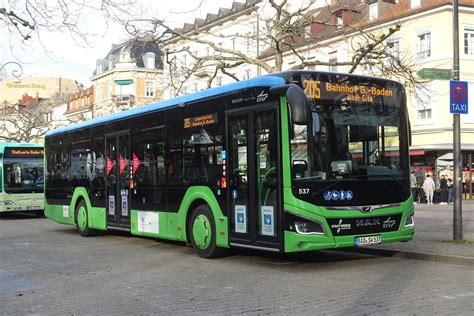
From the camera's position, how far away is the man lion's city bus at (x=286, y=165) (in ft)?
28.1

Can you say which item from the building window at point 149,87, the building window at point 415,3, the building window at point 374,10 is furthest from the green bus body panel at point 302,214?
the building window at point 149,87

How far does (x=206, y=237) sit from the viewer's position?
34.0 feet

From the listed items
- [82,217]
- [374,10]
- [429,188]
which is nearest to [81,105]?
Result: [374,10]

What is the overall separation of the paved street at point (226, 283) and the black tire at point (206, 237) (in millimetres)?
165

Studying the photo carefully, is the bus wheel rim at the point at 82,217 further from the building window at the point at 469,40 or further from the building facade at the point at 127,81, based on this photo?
the building facade at the point at 127,81

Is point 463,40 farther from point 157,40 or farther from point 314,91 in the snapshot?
point 314,91

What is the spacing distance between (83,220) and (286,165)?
28.0 feet

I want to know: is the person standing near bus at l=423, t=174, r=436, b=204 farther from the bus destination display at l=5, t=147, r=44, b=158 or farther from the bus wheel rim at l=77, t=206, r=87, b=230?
the bus wheel rim at l=77, t=206, r=87, b=230

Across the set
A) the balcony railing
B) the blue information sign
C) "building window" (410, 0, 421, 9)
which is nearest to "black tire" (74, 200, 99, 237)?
the blue information sign

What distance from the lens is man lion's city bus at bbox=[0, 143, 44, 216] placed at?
22859 millimetres

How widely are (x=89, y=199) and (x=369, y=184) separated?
8526 millimetres

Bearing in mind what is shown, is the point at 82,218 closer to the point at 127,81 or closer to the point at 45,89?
the point at 127,81

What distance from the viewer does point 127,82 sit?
70.9 meters

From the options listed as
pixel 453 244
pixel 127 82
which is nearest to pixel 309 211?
pixel 453 244
